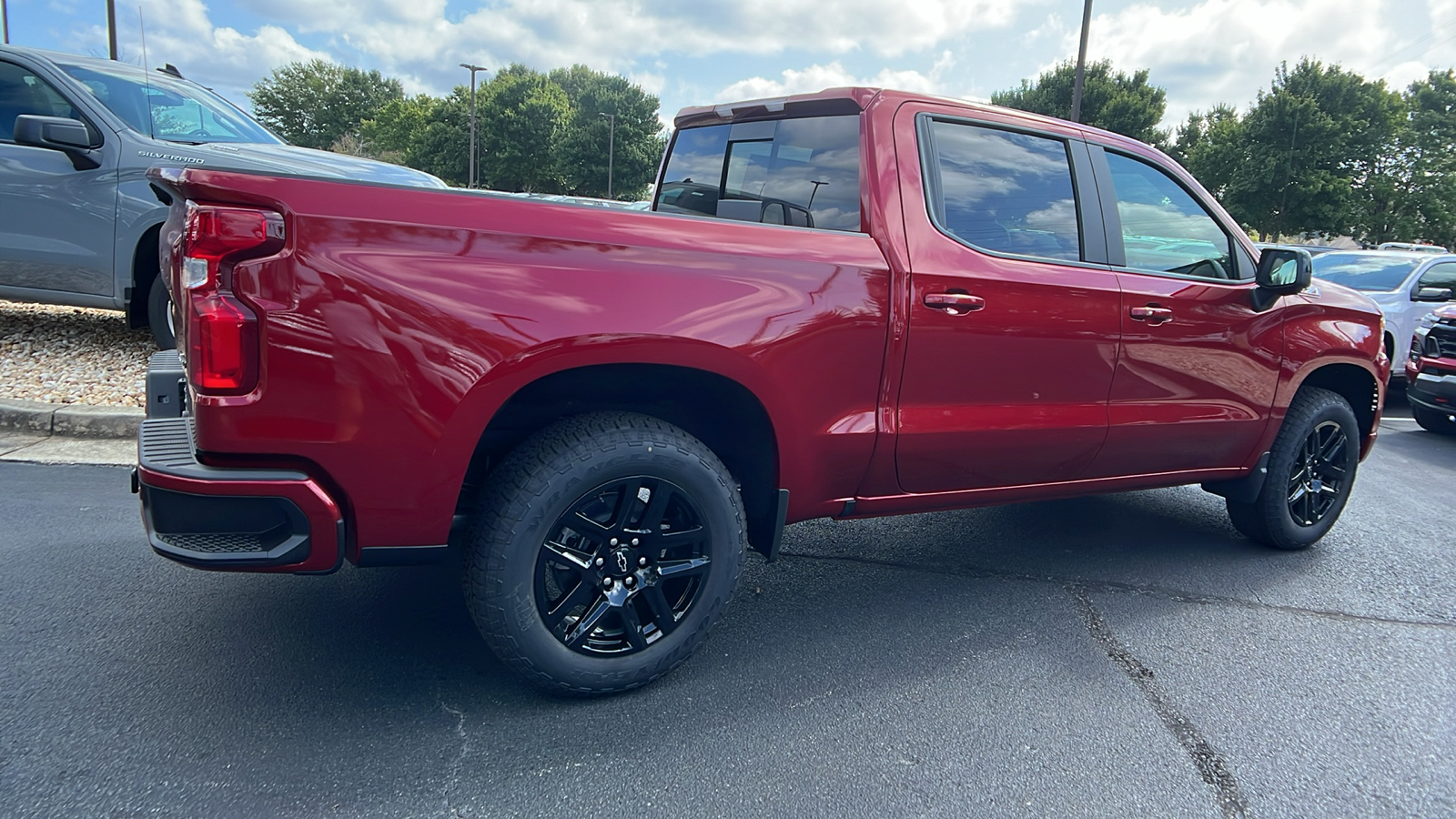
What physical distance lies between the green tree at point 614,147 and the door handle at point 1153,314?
63937mm

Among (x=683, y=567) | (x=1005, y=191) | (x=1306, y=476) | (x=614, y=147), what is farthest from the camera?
(x=614, y=147)

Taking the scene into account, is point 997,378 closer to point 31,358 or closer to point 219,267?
point 219,267

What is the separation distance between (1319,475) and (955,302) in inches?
104

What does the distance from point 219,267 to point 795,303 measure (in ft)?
4.87

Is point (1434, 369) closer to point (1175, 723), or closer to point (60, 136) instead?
point (1175, 723)

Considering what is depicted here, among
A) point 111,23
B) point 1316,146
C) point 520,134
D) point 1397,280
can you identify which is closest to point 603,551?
point 1397,280

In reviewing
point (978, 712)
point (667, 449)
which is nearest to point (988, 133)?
point (667, 449)

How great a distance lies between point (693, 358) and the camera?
2.43m

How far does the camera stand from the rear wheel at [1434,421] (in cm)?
774

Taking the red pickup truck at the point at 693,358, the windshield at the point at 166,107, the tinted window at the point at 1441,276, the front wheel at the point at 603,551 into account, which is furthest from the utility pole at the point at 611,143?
the front wheel at the point at 603,551

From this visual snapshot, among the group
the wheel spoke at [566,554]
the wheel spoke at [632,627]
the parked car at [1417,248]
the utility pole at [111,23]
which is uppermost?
the utility pole at [111,23]

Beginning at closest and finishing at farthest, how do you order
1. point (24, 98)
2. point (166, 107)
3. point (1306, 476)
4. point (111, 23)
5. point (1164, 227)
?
1. point (1164, 227)
2. point (1306, 476)
3. point (24, 98)
4. point (166, 107)
5. point (111, 23)

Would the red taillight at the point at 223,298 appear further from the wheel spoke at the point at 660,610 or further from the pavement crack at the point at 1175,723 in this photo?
the pavement crack at the point at 1175,723

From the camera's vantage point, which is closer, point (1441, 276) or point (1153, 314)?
point (1153, 314)
